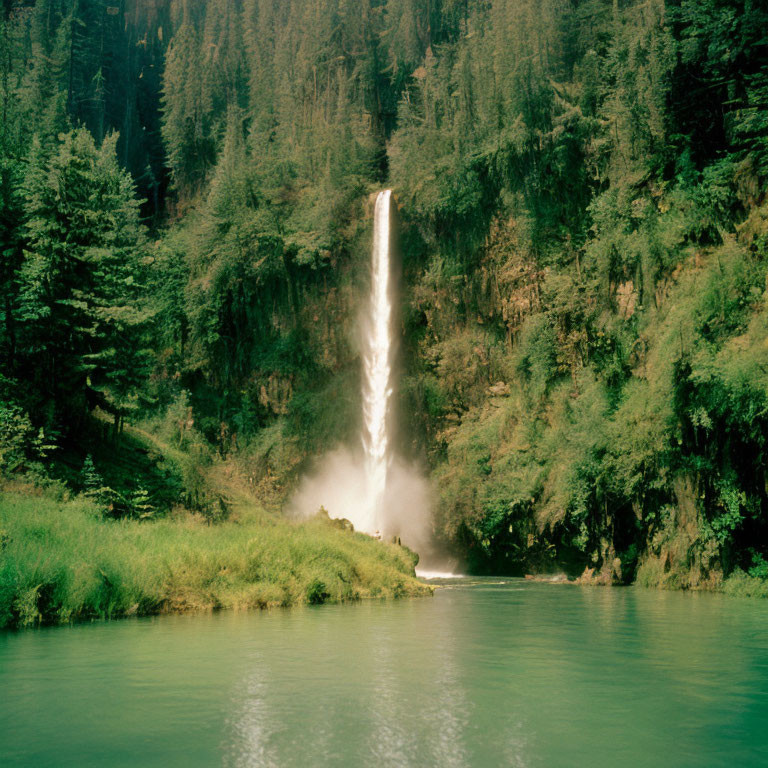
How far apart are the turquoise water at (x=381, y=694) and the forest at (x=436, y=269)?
11.7 ft

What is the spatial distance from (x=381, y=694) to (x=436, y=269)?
3245 cm

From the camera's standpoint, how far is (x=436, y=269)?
39.1 m

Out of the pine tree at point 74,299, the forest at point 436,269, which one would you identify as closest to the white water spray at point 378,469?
the forest at point 436,269

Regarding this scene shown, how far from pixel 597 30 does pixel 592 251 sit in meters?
11.5

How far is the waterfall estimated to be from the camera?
37.7 m

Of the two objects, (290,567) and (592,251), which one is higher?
(592,251)

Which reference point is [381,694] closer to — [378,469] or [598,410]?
[598,410]

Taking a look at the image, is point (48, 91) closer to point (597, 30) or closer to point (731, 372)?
point (597, 30)

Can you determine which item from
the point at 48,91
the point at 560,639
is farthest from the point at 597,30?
the point at 48,91

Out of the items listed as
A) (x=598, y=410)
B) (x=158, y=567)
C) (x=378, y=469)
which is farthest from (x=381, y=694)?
(x=378, y=469)

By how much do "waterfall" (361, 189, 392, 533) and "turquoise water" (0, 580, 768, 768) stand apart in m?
24.3

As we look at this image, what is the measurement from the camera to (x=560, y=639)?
11695 mm

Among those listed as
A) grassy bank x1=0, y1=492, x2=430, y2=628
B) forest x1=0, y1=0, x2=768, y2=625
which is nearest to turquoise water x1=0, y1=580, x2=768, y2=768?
grassy bank x1=0, y1=492, x2=430, y2=628

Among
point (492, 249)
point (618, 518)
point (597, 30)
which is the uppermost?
→ point (597, 30)
